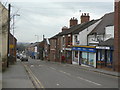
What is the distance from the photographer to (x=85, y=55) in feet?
123

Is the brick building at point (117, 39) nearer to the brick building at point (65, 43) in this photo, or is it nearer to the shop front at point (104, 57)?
the shop front at point (104, 57)

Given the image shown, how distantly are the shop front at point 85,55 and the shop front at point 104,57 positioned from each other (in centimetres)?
134

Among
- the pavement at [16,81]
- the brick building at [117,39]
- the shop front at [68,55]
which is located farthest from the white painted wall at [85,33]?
the pavement at [16,81]

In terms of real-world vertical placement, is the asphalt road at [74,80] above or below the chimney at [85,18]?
below

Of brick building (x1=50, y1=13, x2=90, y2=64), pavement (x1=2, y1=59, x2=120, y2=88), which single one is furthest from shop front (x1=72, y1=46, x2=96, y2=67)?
pavement (x1=2, y1=59, x2=120, y2=88)

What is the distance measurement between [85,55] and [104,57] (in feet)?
25.9

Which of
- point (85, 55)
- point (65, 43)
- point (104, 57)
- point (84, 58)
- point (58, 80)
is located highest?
point (65, 43)

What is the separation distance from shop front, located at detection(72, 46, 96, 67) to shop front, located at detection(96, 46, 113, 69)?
4.41ft

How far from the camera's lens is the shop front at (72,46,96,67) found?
33.6 m

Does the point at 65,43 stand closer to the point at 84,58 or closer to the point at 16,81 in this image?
the point at 84,58

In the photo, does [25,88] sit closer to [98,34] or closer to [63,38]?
[98,34]

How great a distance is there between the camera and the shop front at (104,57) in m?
28.1

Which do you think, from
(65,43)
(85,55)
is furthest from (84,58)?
(65,43)

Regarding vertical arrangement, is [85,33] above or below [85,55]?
above
